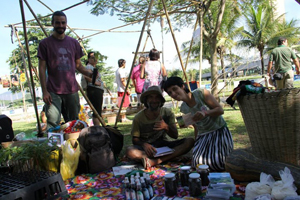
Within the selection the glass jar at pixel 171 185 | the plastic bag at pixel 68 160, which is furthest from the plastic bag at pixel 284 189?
the plastic bag at pixel 68 160

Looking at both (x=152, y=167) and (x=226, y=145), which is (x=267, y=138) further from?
(x=152, y=167)

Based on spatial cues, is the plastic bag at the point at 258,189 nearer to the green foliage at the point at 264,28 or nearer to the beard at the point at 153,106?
the beard at the point at 153,106

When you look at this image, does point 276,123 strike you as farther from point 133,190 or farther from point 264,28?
point 264,28

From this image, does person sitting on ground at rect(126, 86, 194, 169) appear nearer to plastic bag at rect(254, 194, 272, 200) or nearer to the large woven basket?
the large woven basket

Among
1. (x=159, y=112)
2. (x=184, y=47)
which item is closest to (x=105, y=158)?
(x=159, y=112)

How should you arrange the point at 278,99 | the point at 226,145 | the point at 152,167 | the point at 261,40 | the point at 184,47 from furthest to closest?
the point at 184,47, the point at 261,40, the point at 152,167, the point at 226,145, the point at 278,99

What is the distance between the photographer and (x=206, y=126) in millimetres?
2717

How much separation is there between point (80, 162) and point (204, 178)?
1497mm

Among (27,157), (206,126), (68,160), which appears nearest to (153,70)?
(206,126)

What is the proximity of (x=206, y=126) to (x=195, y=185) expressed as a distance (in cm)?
92

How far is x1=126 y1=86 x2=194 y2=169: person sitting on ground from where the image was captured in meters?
2.87

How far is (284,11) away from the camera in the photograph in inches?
850

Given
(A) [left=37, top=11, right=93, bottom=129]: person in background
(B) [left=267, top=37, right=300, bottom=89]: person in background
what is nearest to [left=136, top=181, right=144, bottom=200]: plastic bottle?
(A) [left=37, top=11, right=93, bottom=129]: person in background

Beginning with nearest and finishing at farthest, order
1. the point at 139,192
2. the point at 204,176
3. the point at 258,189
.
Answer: the point at 258,189 < the point at 139,192 < the point at 204,176
